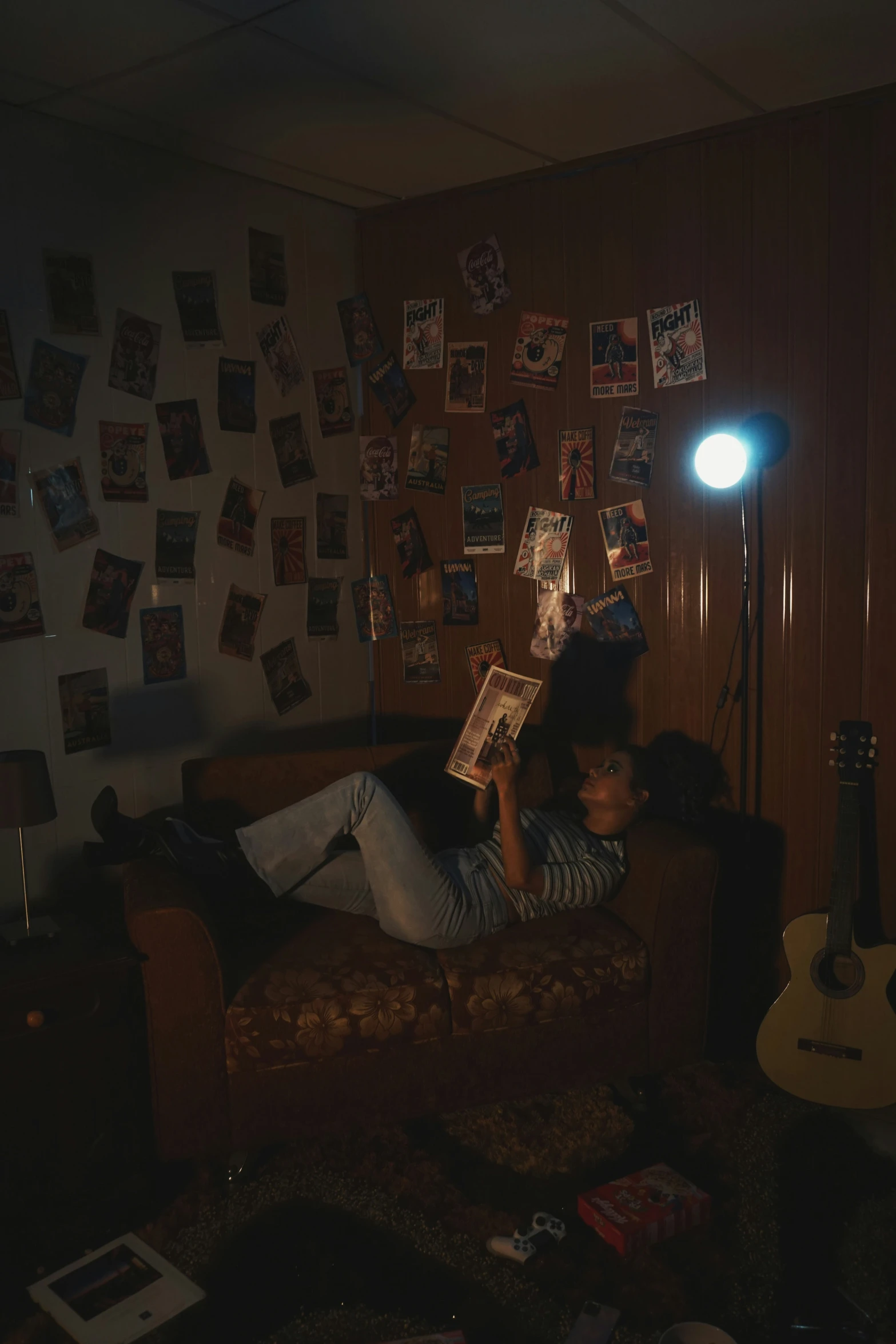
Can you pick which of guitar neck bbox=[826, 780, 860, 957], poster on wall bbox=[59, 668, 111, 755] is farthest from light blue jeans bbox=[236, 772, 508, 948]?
guitar neck bbox=[826, 780, 860, 957]

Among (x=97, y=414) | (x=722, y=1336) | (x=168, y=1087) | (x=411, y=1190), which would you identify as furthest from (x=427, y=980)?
(x=97, y=414)

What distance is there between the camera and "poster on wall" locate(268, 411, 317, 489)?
3.46 meters

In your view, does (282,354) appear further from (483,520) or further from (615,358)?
(615,358)

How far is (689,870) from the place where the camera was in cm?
242

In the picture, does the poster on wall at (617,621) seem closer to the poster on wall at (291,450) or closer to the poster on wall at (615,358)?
the poster on wall at (615,358)

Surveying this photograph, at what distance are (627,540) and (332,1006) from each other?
5.78 feet

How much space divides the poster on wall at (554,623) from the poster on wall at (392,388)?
0.89 meters

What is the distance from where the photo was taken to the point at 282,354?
3438 mm

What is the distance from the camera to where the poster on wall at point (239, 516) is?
3.32 meters

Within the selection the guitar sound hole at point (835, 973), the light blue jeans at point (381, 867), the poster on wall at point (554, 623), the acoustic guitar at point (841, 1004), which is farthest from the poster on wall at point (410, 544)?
the guitar sound hole at point (835, 973)

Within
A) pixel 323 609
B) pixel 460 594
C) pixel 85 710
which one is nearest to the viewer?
pixel 85 710

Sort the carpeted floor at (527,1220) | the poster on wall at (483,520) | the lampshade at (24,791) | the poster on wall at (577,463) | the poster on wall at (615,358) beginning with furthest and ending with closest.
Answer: the poster on wall at (483,520), the poster on wall at (577,463), the poster on wall at (615,358), the lampshade at (24,791), the carpeted floor at (527,1220)

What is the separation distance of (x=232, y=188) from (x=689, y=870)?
2.66 metres

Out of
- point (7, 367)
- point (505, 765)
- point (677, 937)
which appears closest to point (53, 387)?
point (7, 367)
